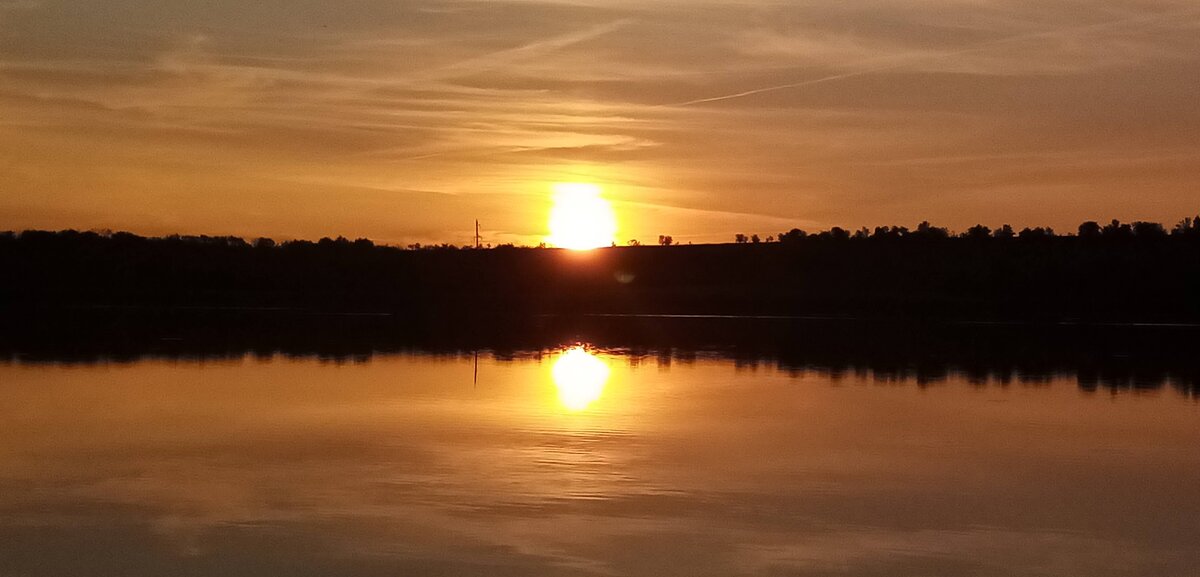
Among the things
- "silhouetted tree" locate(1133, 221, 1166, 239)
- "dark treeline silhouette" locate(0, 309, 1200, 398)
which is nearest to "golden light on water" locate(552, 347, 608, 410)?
"dark treeline silhouette" locate(0, 309, 1200, 398)

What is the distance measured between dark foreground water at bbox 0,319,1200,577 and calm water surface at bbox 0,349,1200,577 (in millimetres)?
41

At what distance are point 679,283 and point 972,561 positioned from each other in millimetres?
71702

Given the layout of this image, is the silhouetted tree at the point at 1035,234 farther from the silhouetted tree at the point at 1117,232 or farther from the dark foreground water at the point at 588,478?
the dark foreground water at the point at 588,478

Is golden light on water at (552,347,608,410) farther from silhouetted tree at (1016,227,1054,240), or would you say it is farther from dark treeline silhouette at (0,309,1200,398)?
silhouetted tree at (1016,227,1054,240)

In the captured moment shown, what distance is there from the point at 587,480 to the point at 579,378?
35.9 feet

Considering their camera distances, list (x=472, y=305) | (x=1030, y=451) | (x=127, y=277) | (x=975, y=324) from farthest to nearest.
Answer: (x=127, y=277)
(x=472, y=305)
(x=975, y=324)
(x=1030, y=451)

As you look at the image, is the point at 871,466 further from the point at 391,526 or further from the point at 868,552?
the point at 391,526

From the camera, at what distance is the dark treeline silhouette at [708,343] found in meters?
26.1

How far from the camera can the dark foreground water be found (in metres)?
9.44

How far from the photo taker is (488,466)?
1320cm

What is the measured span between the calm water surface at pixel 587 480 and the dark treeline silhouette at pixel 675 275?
41.5 metres

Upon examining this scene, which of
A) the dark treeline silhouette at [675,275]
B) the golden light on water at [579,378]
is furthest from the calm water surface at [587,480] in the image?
the dark treeline silhouette at [675,275]

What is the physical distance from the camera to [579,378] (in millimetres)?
23359

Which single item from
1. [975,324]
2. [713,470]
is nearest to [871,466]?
[713,470]
